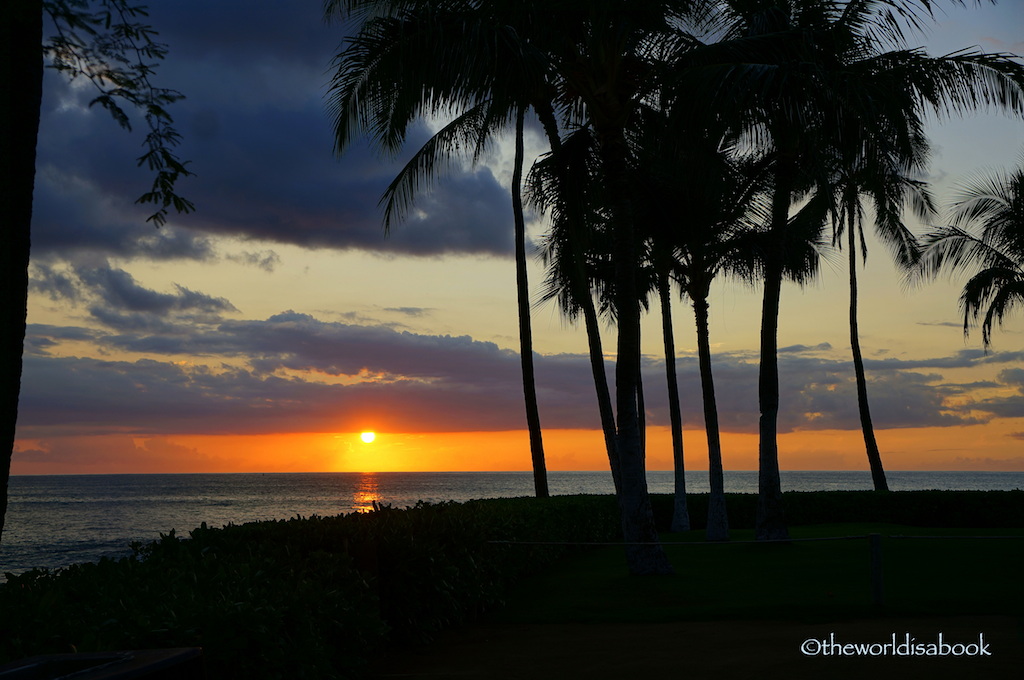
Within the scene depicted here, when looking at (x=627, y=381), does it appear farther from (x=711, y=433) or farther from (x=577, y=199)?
(x=711, y=433)

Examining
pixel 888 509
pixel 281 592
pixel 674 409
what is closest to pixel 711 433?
pixel 674 409

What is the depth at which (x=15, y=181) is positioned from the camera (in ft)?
19.8

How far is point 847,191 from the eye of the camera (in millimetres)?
26391

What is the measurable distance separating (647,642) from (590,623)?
171 centimetres

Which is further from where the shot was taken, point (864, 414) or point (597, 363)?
point (864, 414)

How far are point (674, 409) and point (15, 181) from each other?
79.3 ft

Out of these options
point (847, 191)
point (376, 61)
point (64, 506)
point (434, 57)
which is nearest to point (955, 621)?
point (434, 57)

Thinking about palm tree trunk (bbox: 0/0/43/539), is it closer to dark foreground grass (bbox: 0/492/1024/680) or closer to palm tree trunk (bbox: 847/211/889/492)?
dark foreground grass (bbox: 0/492/1024/680)

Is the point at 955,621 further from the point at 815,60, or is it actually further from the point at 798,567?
the point at 815,60

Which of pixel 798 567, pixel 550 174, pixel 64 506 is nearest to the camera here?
pixel 798 567

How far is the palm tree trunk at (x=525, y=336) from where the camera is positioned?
979 inches

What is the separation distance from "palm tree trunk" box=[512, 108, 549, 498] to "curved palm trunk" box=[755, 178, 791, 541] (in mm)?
6804

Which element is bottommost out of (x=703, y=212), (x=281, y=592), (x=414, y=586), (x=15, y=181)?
(x=414, y=586)

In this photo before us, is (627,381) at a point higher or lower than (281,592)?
higher
